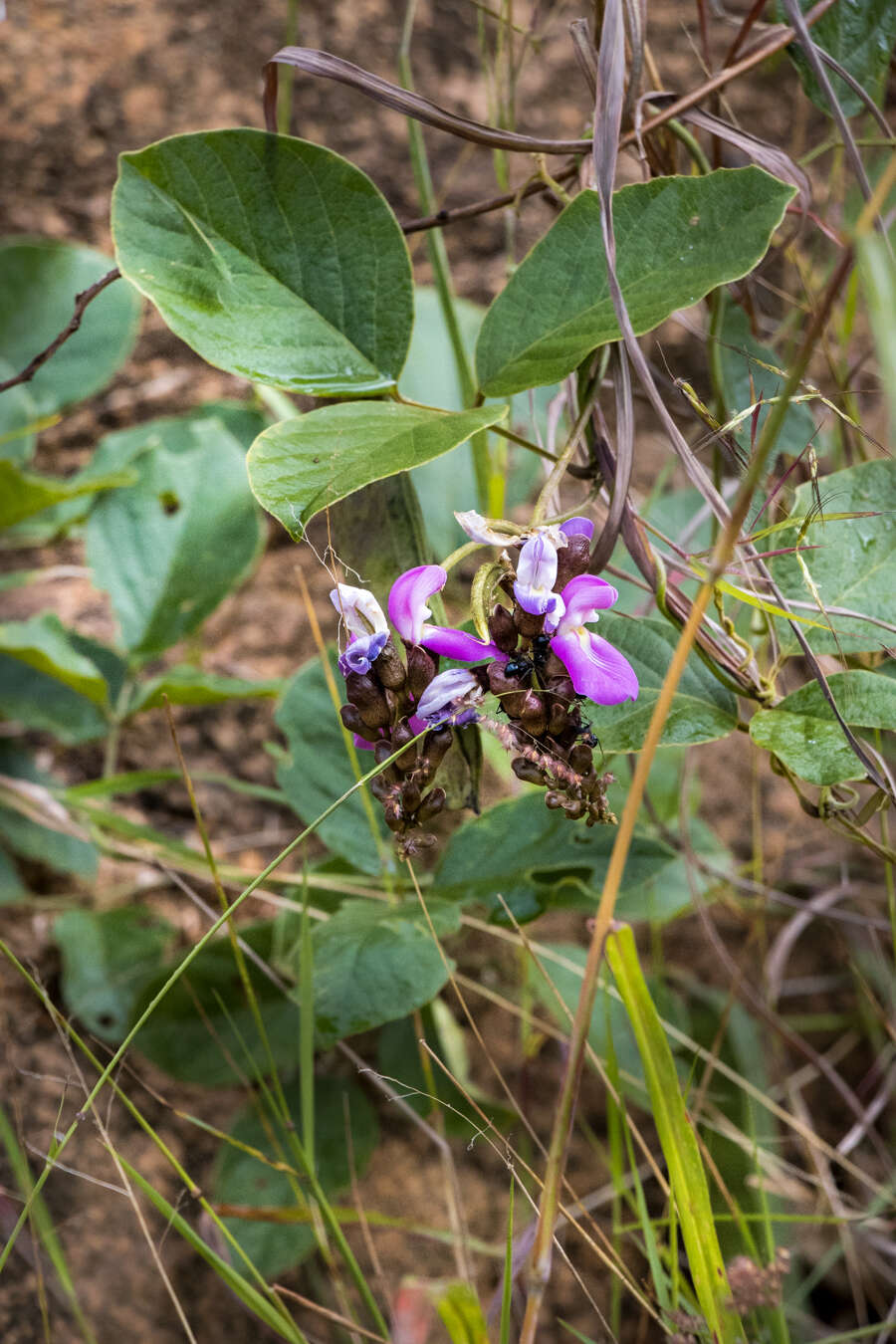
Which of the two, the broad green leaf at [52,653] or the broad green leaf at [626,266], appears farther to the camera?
the broad green leaf at [52,653]

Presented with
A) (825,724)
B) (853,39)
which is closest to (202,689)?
(825,724)

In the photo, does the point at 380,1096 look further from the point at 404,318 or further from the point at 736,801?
the point at 404,318

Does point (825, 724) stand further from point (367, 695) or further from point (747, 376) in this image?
point (747, 376)

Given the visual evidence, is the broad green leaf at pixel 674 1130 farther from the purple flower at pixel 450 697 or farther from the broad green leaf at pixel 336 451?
the broad green leaf at pixel 336 451

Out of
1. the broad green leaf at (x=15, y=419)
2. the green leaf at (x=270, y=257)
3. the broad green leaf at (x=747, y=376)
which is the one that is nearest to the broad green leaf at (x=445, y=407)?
the broad green leaf at (x=747, y=376)

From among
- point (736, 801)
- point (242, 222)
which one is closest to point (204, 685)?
point (242, 222)

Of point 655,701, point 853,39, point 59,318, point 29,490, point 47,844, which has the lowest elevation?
point 47,844
